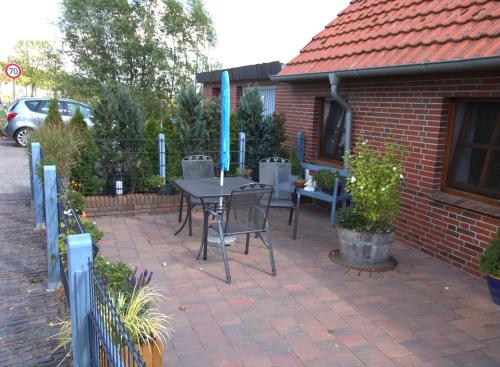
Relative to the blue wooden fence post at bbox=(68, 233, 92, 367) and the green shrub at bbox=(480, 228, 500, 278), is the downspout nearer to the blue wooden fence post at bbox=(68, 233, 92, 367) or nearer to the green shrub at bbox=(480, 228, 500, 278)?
the green shrub at bbox=(480, 228, 500, 278)

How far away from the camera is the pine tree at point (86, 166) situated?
669cm

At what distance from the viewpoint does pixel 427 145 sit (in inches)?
202

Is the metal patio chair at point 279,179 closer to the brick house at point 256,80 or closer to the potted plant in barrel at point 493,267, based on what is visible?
the brick house at point 256,80

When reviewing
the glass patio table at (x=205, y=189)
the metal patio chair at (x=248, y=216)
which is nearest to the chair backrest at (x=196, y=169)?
the glass patio table at (x=205, y=189)

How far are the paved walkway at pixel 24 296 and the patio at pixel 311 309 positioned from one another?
0.83 metres

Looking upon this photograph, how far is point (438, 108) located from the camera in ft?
16.3

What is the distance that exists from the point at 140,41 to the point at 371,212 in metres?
15.9

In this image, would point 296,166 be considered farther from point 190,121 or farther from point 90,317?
point 90,317

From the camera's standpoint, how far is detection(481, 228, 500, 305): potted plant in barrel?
3.78 metres

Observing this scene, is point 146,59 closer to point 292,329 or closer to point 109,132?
point 109,132

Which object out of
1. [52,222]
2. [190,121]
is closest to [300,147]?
[190,121]

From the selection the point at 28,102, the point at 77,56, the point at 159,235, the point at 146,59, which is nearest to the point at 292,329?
the point at 159,235

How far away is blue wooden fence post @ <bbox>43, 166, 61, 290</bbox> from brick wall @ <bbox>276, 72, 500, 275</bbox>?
12.4 ft

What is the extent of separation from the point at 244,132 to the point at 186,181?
8.37 feet
